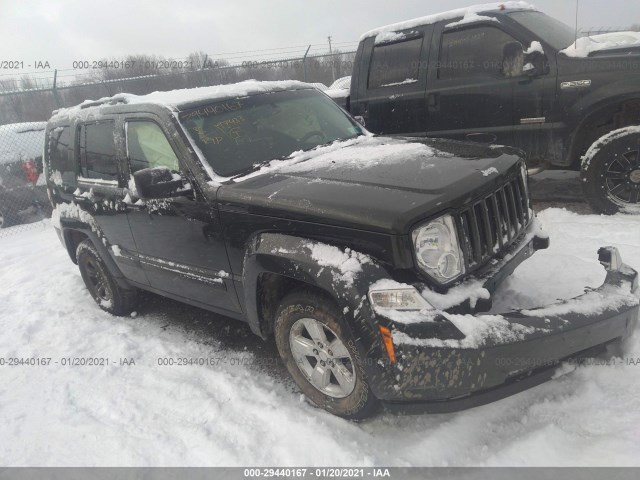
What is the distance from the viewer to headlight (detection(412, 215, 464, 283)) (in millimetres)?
2195

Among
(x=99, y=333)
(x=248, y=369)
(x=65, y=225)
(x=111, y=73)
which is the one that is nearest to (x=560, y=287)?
(x=248, y=369)

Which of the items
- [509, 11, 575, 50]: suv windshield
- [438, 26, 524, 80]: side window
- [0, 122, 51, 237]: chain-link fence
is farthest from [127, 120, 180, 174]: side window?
[0, 122, 51, 237]: chain-link fence

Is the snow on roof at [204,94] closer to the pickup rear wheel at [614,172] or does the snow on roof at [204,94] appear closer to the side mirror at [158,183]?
the side mirror at [158,183]

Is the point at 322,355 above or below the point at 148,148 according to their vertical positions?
below

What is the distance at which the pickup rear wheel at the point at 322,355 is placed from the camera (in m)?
2.35

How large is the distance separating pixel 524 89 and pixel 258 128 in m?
3.04

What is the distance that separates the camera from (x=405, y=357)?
2.04 meters

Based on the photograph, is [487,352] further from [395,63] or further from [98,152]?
[395,63]

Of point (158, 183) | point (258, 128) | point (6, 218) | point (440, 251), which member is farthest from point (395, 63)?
point (6, 218)

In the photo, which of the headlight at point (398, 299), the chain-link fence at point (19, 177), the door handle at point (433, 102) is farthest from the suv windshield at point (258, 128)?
the chain-link fence at point (19, 177)

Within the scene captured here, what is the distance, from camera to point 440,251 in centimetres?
224

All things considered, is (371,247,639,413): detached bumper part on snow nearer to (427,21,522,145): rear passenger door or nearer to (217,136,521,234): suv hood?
(217,136,521,234): suv hood

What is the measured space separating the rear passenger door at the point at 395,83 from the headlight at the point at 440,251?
3.47 metres

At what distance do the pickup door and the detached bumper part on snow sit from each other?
122 inches
